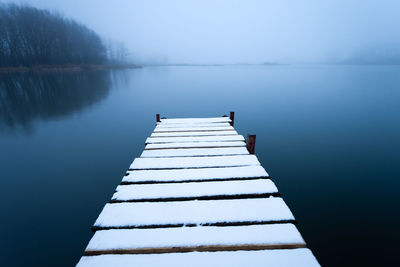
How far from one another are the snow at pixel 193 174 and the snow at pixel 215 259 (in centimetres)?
167

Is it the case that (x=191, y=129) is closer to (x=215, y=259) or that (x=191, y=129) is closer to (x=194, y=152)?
(x=194, y=152)

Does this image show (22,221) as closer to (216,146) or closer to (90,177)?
(90,177)

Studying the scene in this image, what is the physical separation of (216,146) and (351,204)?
15.8ft

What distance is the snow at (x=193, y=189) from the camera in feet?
11.4

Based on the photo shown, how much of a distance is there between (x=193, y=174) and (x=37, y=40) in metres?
90.2

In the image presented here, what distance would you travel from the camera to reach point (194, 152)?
550 centimetres

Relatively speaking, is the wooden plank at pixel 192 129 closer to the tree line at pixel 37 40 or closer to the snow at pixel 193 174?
the snow at pixel 193 174

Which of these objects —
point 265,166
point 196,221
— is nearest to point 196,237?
point 196,221

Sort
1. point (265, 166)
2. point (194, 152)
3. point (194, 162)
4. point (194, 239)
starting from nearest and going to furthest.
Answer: point (194, 239) < point (194, 162) < point (194, 152) < point (265, 166)

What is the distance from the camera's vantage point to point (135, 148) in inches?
447

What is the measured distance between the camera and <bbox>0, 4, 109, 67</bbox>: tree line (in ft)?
203

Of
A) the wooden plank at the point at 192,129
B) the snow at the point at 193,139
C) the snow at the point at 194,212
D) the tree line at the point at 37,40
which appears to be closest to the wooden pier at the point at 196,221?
the snow at the point at 194,212

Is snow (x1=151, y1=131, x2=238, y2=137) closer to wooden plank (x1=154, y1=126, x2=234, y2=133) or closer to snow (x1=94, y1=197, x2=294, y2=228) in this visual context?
wooden plank (x1=154, y1=126, x2=234, y2=133)

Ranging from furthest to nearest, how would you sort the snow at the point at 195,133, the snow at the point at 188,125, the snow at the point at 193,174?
1. the snow at the point at 188,125
2. the snow at the point at 195,133
3. the snow at the point at 193,174
